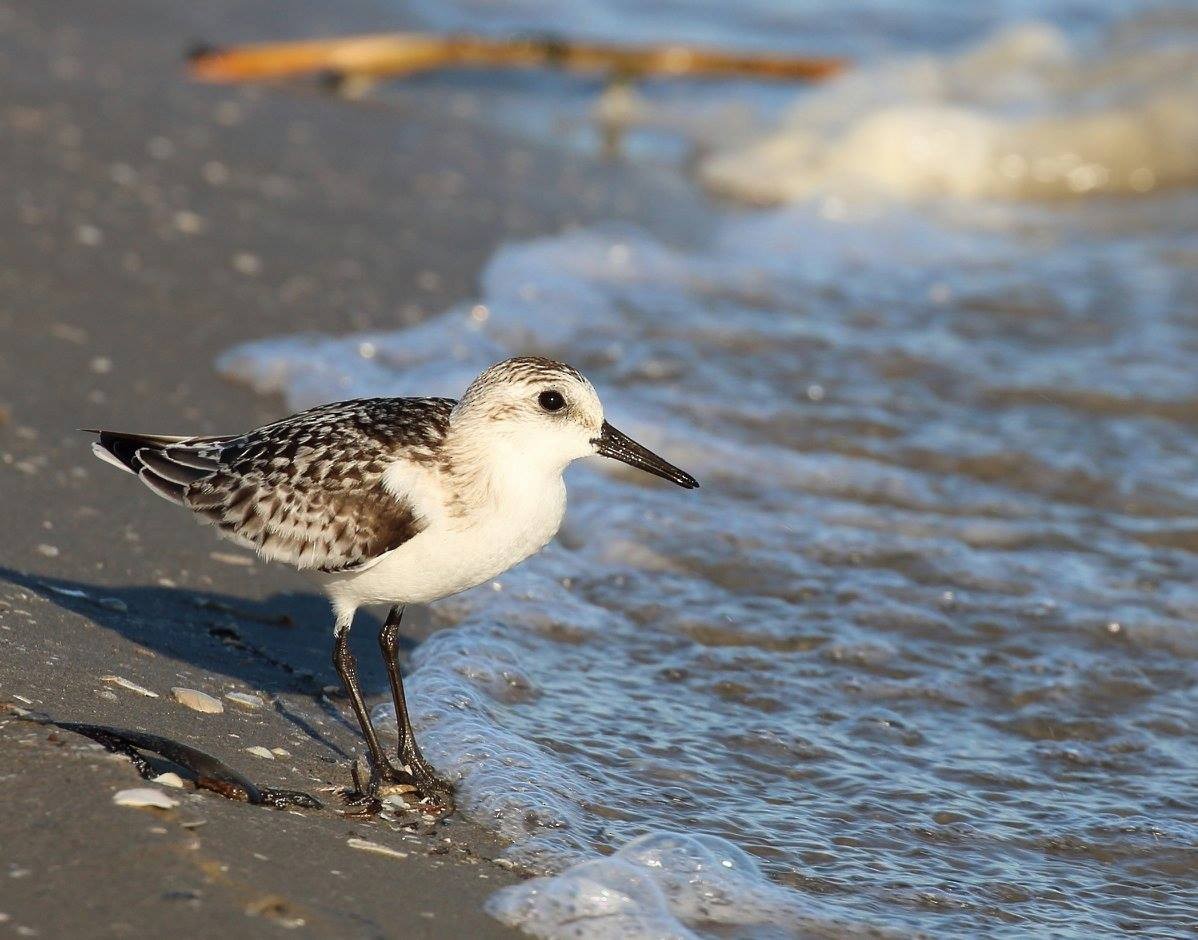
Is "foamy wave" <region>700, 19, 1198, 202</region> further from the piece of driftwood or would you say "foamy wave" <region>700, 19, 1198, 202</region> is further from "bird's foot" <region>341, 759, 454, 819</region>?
"bird's foot" <region>341, 759, 454, 819</region>

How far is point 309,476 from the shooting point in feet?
16.0

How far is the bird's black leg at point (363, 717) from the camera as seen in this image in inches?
186

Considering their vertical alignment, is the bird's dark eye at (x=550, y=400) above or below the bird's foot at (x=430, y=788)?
above

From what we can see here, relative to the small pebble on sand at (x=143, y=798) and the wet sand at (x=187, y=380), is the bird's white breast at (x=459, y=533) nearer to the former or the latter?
the wet sand at (x=187, y=380)

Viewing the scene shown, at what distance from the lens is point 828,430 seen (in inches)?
328

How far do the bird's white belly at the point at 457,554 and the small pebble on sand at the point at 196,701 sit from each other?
0.53 m

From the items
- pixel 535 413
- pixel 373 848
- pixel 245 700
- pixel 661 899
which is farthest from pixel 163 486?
pixel 661 899

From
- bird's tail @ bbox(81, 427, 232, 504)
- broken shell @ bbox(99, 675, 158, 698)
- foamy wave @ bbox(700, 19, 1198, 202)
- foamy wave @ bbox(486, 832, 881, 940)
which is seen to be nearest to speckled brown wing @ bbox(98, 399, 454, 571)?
bird's tail @ bbox(81, 427, 232, 504)

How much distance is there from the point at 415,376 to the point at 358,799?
370cm

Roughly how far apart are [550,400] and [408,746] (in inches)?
44.3

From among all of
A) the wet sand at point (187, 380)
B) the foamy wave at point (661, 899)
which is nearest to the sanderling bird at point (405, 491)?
the wet sand at point (187, 380)

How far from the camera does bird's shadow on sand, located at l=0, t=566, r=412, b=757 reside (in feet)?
17.4

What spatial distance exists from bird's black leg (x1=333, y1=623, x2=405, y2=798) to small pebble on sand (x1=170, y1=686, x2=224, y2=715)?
0.38 m

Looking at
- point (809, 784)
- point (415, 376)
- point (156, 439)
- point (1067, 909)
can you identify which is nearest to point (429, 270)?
point (415, 376)
